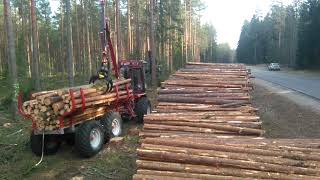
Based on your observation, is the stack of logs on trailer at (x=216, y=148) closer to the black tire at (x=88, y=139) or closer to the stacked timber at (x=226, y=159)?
the stacked timber at (x=226, y=159)

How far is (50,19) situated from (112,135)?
168ft

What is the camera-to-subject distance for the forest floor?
11.0 meters

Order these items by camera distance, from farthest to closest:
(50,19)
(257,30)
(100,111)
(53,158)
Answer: (257,30) → (50,19) → (100,111) → (53,158)

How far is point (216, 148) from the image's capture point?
7.11m

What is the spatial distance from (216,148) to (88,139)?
5.97 meters

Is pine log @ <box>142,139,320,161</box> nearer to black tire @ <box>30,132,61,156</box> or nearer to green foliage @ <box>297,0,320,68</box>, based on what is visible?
black tire @ <box>30,132,61,156</box>

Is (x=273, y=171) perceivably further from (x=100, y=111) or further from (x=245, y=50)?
(x=245, y=50)

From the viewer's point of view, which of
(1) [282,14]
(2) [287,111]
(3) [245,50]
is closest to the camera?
(2) [287,111]

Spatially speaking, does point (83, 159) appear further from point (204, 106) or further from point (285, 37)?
point (285, 37)

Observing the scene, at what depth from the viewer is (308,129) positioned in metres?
14.9

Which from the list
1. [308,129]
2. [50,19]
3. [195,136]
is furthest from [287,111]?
[50,19]

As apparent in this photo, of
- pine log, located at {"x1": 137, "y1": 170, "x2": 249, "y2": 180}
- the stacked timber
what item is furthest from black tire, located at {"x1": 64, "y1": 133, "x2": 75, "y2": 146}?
pine log, located at {"x1": 137, "y1": 170, "x2": 249, "y2": 180}

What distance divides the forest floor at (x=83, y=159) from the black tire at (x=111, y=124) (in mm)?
361

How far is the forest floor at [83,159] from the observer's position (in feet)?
36.1
